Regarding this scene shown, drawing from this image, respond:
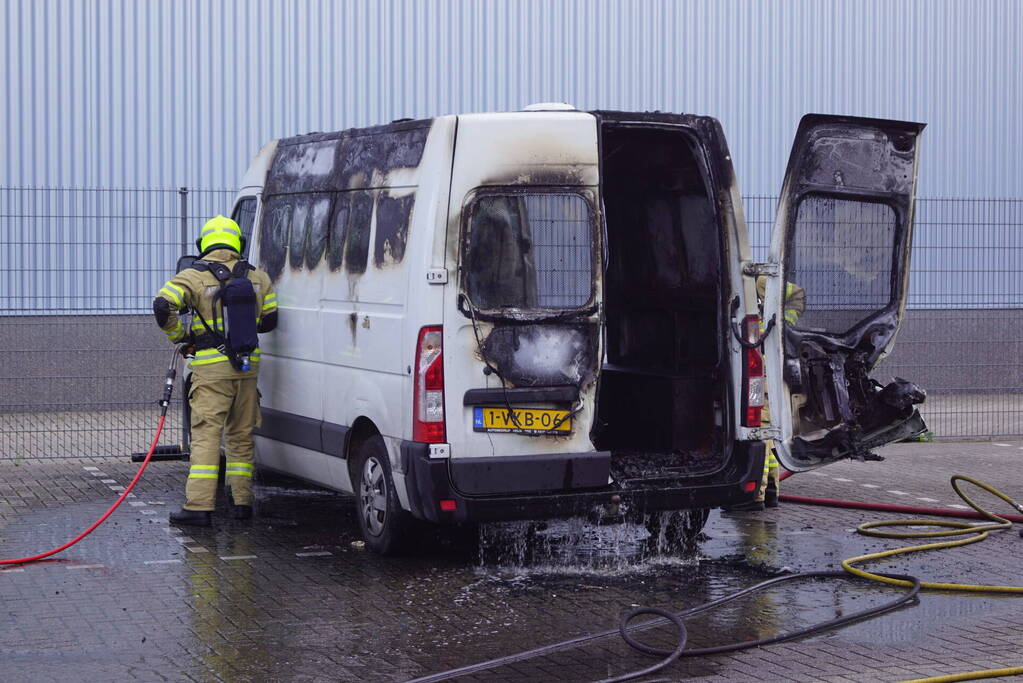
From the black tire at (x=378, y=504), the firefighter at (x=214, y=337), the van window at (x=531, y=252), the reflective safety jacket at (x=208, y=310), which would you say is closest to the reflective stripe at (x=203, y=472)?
the firefighter at (x=214, y=337)

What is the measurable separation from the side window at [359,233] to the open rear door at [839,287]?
212 cm

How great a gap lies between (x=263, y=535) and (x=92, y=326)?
445 cm

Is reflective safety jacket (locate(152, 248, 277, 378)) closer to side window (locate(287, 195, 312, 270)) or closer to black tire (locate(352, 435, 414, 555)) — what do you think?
side window (locate(287, 195, 312, 270))

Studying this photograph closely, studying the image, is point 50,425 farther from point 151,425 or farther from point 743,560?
point 743,560

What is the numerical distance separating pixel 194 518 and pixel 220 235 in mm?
1735

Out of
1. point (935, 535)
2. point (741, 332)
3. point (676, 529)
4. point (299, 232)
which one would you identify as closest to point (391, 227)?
point (299, 232)

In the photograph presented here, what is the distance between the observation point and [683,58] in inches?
739

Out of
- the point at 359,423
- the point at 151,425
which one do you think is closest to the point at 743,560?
the point at 359,423

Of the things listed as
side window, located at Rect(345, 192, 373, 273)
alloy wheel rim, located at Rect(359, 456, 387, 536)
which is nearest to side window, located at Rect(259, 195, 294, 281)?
side window, located at Rect(345, 192, 373, 273)

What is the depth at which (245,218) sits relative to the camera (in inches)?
403

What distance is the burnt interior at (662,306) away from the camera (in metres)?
8.60

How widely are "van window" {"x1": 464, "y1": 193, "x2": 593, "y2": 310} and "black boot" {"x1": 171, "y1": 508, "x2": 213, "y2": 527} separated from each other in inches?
107

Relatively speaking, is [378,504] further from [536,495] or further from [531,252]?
[531,252]

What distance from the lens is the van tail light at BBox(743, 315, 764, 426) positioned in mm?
8242
